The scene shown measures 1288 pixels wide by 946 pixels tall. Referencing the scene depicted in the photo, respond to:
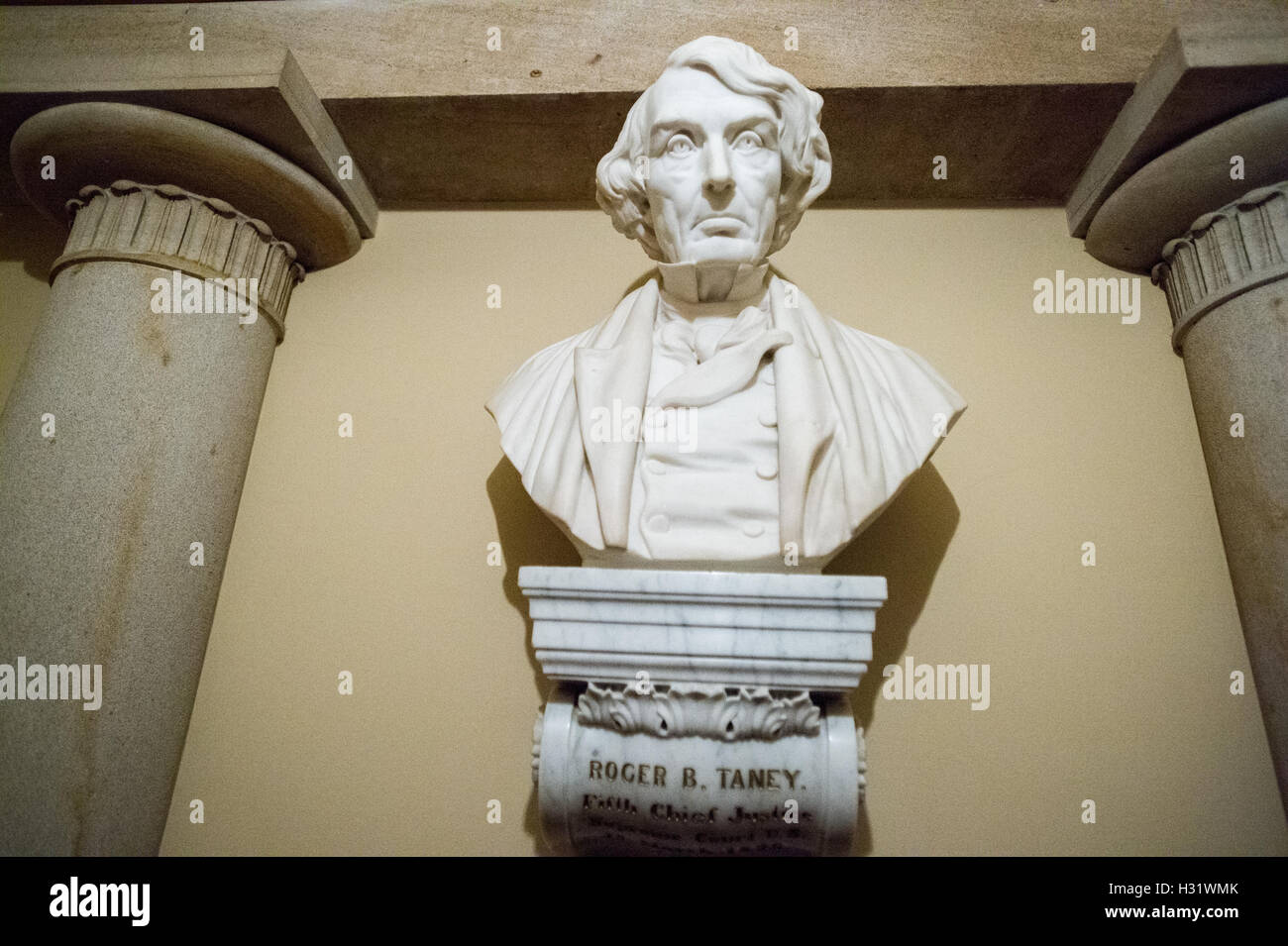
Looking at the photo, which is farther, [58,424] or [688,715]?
[58,424]

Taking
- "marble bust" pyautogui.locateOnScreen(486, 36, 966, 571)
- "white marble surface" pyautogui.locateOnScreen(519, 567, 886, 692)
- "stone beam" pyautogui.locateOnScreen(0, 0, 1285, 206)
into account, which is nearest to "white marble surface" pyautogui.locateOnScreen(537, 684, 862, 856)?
"white marble surface" pyautogui.locateOnScreen(519, 567, 886, 692)

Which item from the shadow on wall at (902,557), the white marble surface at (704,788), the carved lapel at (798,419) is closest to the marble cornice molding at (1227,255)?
the shadow on wall at (902,557)

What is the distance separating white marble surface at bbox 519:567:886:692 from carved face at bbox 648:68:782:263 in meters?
0.71

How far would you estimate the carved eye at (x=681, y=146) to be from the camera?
5.83ft

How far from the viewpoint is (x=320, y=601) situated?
219 cm

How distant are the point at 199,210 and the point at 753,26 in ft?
5.34

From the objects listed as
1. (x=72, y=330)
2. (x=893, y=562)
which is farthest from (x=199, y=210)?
(x=893, y=562)

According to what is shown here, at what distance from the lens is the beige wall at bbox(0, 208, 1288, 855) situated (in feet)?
6.35

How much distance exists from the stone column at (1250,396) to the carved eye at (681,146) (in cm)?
143

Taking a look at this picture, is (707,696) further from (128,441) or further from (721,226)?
(128,441)

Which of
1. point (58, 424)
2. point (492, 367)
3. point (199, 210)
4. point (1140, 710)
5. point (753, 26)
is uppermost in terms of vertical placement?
point (753, 26)

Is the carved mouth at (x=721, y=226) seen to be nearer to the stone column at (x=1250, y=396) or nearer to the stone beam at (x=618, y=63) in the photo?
the stone beam at (x=618, y=63)

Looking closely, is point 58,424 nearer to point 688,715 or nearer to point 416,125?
point 416,125

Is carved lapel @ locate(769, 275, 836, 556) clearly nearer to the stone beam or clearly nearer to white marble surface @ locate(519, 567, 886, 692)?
white marble surface @ locate(519, 567, 886, 692)
